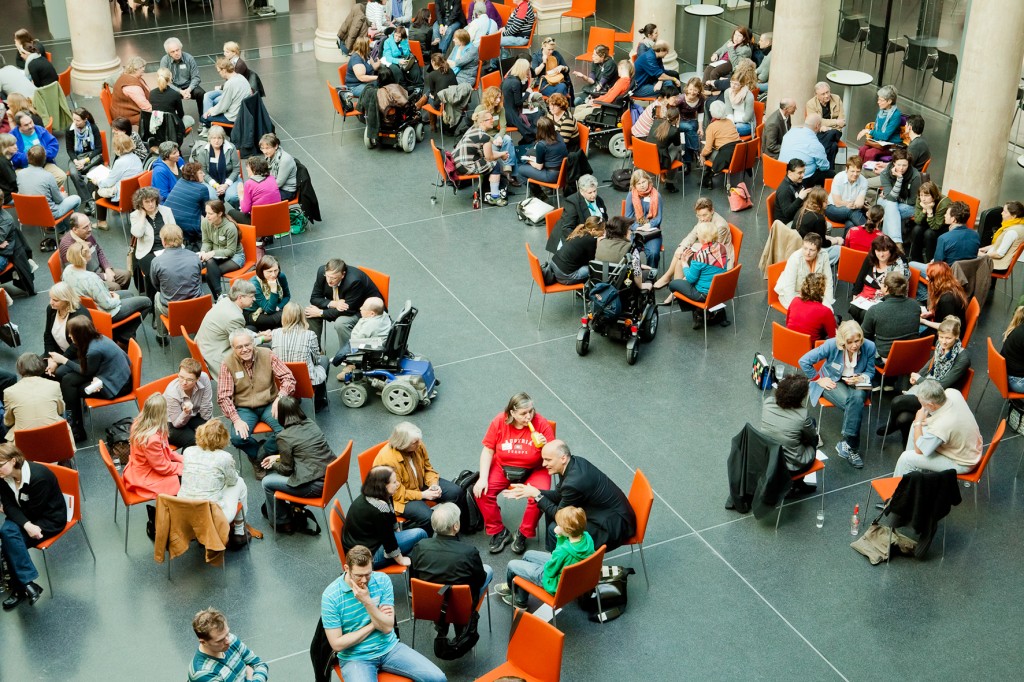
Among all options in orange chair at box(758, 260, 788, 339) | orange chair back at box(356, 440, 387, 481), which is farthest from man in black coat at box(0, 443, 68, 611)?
orange chair at box(758, 260, 788, 339)

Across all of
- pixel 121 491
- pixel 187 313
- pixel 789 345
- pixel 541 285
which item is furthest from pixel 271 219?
pixel 789 345

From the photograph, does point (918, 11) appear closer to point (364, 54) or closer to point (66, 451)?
point (364, 54)

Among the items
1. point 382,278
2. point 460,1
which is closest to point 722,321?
point 382,278

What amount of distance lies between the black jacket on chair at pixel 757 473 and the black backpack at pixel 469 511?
195 centimetres

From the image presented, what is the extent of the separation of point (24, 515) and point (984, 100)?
34.3ft

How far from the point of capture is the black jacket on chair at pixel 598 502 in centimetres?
761

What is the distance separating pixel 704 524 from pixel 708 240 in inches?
129

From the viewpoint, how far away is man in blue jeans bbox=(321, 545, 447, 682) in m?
6.39

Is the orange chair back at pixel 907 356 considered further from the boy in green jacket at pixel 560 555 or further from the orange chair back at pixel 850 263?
the boy in green jacket at pixel 560 555

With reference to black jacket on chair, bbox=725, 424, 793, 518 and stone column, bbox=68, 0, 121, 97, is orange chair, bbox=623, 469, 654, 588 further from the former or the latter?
stone column, bbox=68, 0, 121, 97

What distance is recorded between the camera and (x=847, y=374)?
30.0ft

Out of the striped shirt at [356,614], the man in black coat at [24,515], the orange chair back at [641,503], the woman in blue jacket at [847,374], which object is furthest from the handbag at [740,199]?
the man in black coat at [24,515]

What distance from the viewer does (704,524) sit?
8539mm

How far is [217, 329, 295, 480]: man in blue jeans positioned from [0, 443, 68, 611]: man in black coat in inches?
61.4
